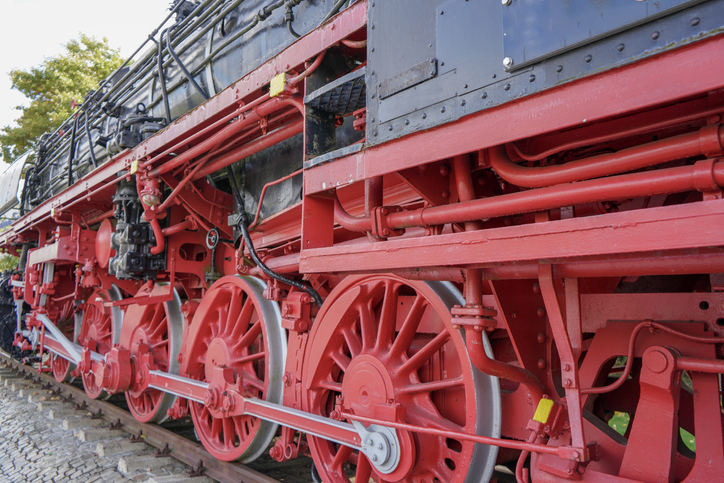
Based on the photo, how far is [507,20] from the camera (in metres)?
1.30

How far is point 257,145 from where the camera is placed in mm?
2951

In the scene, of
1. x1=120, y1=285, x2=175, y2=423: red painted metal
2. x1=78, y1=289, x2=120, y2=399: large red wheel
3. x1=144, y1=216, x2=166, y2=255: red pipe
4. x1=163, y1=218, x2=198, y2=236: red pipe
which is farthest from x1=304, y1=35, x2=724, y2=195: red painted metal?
x1=78, y1=289, x2=120, y2=399: large red wheel

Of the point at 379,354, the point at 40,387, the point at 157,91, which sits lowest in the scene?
the point at 40,387

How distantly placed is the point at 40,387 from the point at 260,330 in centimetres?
501

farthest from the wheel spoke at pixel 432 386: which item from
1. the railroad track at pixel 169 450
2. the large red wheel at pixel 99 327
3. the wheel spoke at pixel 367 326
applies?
the large red wheel at pixel 99 327

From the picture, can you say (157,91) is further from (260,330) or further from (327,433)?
(327,433)

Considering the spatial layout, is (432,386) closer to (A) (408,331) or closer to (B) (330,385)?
(A) (408,331)

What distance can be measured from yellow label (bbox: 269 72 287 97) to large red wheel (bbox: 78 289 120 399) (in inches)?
154

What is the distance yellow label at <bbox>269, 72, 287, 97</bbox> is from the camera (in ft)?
7.23

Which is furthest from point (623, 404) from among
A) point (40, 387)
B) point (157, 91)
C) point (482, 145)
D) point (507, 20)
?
point (40, 387)

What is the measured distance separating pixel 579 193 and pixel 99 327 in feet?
19.4

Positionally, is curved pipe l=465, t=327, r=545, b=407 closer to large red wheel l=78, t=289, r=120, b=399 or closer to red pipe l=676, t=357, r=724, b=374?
red pipe l=676, t=357, r=724, b=374

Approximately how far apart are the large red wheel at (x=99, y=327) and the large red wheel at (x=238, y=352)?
1923mm

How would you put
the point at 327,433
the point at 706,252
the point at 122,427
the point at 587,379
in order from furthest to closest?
the point at 122,427 < the point at 327,433 < the point at 587,379 < the point at 706,252
